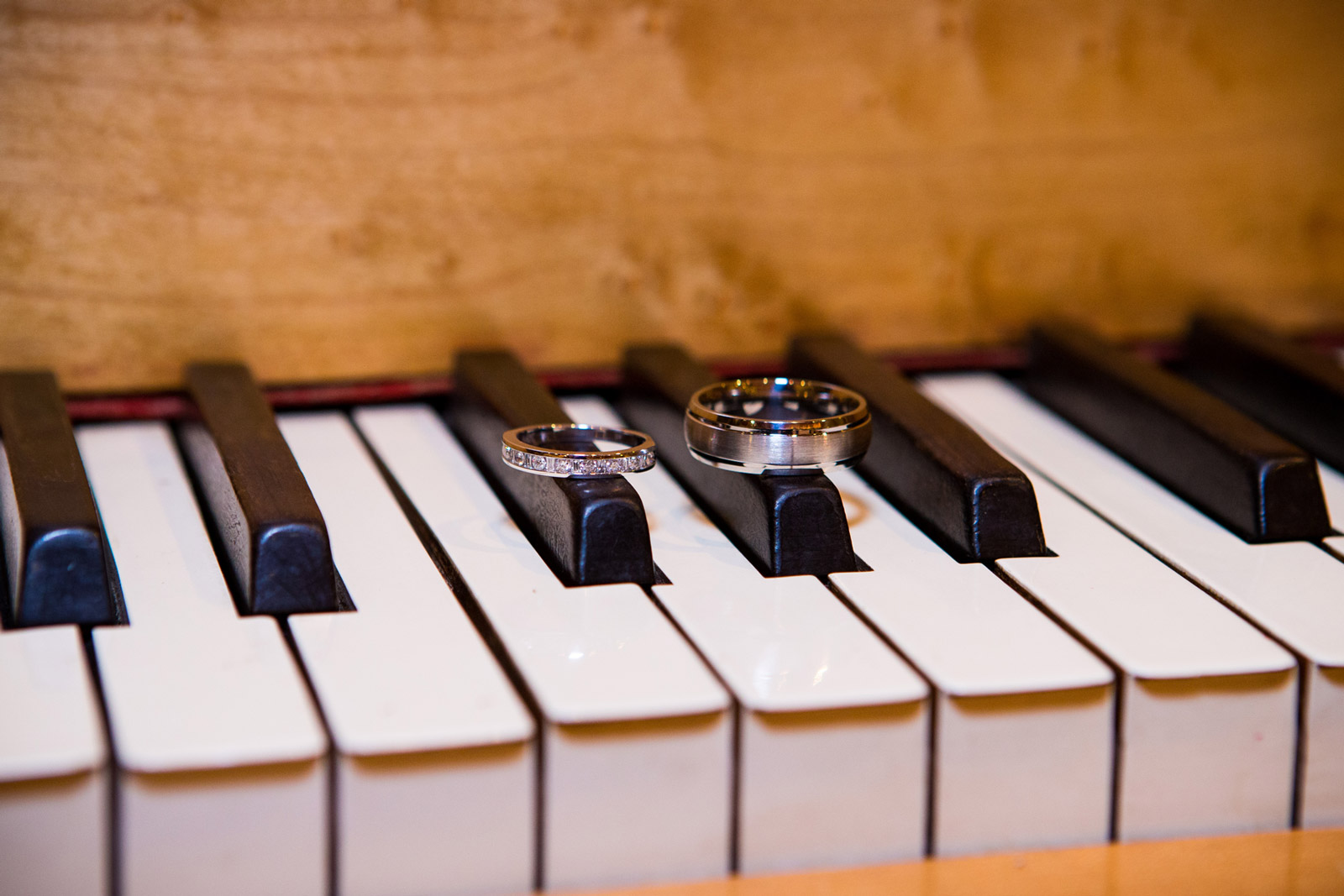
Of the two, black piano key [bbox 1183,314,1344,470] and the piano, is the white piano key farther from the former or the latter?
black piano key [bbox 1183,314,1344,470]

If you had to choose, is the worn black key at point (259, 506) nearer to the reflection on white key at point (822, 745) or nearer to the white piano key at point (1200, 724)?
the reflection on white key at point (822, 745)

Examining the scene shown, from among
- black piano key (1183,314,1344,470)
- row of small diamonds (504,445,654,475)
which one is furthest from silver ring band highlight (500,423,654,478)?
black piano key (1183,314,1344,470)

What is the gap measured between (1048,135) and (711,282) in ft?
1.17

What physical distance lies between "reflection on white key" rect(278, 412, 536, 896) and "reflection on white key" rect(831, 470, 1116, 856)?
23 centimetres

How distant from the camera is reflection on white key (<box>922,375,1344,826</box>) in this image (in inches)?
31.1

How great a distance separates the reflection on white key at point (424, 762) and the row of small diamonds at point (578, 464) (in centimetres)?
17

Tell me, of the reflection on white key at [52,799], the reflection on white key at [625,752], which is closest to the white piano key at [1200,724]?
the reflection on white key at [625,752]

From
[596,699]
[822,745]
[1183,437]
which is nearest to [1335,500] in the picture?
[1183,437]

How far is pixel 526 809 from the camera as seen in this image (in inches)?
27.1

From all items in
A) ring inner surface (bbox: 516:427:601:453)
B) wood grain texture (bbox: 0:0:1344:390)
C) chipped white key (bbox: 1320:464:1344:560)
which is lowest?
chipped white key (bbox: 1320:464:1344:560)

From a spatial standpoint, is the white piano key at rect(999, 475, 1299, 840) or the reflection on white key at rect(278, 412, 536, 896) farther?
the white piano key at rect(999, 475, 1299, 840)

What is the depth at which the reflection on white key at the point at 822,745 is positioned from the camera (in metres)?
0.71

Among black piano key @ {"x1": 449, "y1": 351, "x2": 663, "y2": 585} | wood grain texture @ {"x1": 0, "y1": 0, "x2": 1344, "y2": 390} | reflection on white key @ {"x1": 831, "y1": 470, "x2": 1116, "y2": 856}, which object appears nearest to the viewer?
reflection on white key @ {"x1": 831, "y1": 470, "x2": 1116, "y2": 856}

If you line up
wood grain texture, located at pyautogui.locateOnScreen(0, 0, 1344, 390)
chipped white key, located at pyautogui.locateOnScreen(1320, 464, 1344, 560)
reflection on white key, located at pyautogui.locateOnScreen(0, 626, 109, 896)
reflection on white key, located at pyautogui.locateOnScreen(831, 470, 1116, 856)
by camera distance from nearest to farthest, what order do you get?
reflection on white key, located at pyautogui.locateOnScreen(0, 626, 109, 896)
reflection on white key, located at pyautogui.locateOnScreen(831, 470, 1116, 856)
chipped white key, located at pyautogui.locateOnScreen(1320, 464, 1344, 560)
wood grain texture, located at pyautogui.locateOnScreen(0, 0, 1344, 390)
